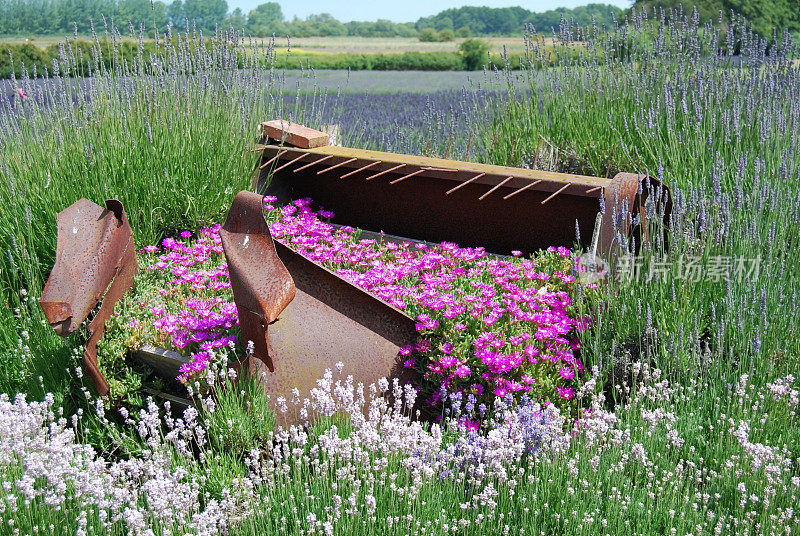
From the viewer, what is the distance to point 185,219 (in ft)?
13.5

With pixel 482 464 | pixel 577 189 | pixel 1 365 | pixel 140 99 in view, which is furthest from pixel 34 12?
pixel 482 464

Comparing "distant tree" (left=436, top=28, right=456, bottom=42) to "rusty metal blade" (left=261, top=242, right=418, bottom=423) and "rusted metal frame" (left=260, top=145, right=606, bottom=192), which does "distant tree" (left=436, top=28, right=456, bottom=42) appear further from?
"rusty metal blade" (left=261, top=242, right=418, bottom=423)

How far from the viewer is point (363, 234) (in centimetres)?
433

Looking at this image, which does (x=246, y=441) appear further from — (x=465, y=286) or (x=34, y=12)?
(x=34, y=12)

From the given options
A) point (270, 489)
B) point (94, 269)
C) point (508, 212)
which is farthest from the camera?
point (508, 212)

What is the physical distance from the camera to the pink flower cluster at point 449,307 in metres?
2.69

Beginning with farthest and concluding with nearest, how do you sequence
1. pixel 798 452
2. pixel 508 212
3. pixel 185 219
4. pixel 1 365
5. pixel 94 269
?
1. pixel 185 219
2. pixel 508 212
3. pixel 1 365
4. pixel 94 269
5. pixel 798 452

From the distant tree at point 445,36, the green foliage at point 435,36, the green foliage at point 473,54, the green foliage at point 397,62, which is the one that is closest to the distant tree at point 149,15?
the green foliage at point 473,54

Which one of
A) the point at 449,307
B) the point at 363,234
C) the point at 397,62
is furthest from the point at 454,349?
the point at 397,62

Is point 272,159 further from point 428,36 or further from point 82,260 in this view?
point 428,36

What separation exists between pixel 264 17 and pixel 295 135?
58.6 meters

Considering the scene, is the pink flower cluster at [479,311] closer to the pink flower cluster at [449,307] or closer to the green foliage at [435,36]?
the pink flower cluster at [449,307]

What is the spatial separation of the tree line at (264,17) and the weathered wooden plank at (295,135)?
2.22 feet

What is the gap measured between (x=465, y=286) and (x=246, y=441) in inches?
48.3
